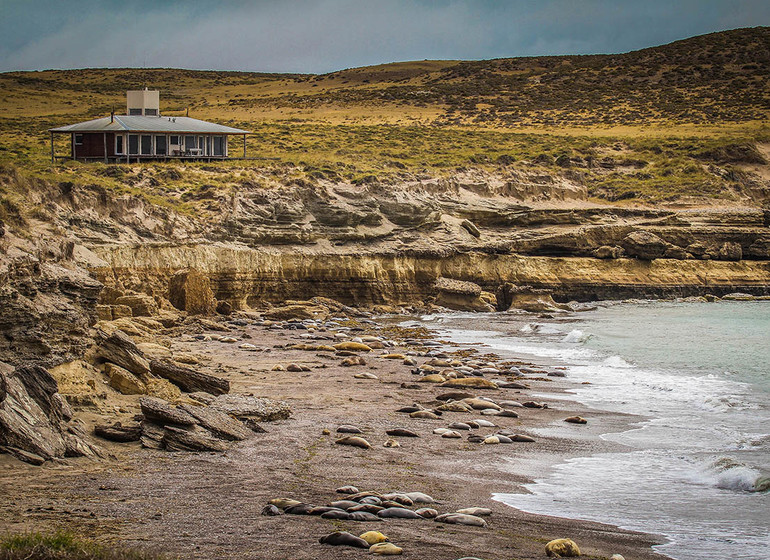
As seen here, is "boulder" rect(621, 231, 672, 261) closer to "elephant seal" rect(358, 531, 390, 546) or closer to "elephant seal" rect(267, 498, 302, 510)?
"elephant seal" rect(267, 498, 302, 510)

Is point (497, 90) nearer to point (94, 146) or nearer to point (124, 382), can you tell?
point (94, 146)

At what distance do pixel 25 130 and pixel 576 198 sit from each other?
37.0m

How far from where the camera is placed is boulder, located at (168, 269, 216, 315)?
87.5 feet

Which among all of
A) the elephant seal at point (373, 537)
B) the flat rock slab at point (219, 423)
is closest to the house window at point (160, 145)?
the flat rock slab at point (219, 423)

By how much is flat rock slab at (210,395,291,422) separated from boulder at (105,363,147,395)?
1.00 metres

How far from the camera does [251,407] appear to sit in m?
11.8

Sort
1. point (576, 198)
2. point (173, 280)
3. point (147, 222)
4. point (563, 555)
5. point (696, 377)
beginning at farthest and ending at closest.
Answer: point (576, 198) < point (147, 222) < point (173, 280) < point (696, 377) < point (563, 555)

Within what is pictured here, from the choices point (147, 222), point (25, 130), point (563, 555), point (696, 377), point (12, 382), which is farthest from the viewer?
point (25, 130)

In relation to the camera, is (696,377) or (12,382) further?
(696,377)

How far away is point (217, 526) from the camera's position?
6.91 m

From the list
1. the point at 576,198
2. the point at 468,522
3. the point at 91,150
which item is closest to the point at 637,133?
the point at 576,198

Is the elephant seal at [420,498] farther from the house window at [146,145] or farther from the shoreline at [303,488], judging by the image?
the house window at [146,145]

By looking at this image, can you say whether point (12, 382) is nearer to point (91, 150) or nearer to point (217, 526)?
point (217, 526)

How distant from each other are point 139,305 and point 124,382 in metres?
12.5
